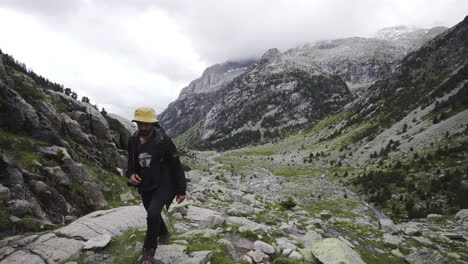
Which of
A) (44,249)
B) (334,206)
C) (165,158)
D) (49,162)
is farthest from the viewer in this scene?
(334,206)

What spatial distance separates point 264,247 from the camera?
7840mm

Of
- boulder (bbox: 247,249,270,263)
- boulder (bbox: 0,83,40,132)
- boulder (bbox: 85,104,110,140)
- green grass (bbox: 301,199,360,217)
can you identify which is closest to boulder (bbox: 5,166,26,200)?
boulder (bbox: 0,83,40,132)

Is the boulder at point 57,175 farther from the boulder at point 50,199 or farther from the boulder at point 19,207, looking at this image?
the boulder at point 19,207

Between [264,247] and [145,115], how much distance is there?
19.3ft

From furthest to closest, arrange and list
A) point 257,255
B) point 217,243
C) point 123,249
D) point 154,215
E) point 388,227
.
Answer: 1. point 388,227
2. point 217,243
3. point 257,255
4. point 123,249
5. point 154,215

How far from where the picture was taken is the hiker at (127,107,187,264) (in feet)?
18.6

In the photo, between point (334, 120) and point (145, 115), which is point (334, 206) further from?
point (334, 120)

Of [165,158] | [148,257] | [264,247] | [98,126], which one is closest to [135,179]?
[165,158]

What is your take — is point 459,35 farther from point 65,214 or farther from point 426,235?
point 65,214

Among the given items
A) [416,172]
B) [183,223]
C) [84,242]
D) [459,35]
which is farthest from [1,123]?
[459,35]

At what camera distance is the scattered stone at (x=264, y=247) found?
766 centimetres

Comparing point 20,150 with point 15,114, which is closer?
point 20,150

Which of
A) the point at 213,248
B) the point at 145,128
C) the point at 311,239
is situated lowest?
the point at 311,239

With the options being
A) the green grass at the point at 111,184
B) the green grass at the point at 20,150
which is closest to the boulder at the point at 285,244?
the green grass at the point at 111,184
